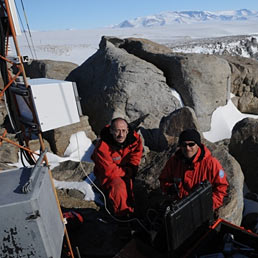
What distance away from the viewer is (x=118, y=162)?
4316 millimetres

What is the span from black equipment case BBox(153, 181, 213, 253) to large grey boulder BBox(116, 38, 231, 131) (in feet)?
20.0

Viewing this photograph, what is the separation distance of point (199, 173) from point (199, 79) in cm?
581

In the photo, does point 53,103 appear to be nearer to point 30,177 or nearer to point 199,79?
point 30,177

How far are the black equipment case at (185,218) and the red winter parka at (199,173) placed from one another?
47 cm

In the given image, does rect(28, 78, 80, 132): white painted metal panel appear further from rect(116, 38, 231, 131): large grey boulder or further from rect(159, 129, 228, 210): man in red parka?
rect(116, 38, 231, 131): large grey boulder

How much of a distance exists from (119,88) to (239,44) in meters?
33.0

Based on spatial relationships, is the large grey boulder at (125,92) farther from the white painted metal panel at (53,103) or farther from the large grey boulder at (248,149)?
the white painted metal panel at (53,103)

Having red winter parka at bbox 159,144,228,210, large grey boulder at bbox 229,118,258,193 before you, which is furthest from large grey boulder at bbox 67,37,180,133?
red winter parka at bbox 159,144,228,210

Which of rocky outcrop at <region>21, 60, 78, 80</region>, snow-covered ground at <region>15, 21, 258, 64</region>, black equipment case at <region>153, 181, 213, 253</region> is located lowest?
black equipment case at <region>153, 181, 213, 253</region>

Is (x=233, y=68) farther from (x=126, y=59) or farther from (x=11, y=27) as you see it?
(x=11, y=27)

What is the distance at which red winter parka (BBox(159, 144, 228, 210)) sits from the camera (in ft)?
10.9

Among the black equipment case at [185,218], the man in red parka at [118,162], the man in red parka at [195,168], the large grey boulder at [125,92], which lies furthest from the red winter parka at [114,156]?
the large grey boulder at [125,92]

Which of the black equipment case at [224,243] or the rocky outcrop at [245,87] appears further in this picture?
the rocky outcrop at [245,87]

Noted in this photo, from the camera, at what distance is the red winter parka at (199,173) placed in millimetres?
3320
